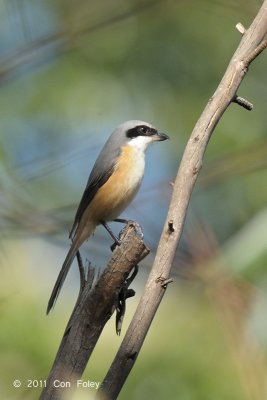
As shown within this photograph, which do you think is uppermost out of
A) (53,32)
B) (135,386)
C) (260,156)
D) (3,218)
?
(53,32)

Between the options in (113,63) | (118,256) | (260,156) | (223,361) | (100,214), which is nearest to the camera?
(118,256)

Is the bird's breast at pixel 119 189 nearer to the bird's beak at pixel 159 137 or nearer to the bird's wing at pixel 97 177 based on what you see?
the bird's wing at pixel 97 177

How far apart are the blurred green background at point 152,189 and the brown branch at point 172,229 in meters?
0.15

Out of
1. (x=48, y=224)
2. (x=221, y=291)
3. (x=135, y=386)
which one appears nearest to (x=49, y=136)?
(x=48, y=224)

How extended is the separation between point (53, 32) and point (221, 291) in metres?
2.12

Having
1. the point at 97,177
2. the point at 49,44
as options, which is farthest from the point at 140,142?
the point at 49,44

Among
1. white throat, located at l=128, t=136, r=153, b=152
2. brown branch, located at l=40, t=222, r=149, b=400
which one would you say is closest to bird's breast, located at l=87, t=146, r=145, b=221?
white throat, located at l=128, t=136, r=153, b=152

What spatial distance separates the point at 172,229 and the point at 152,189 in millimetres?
1623

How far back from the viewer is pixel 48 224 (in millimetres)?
3354

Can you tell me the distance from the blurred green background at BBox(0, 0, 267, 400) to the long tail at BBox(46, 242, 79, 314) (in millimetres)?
141

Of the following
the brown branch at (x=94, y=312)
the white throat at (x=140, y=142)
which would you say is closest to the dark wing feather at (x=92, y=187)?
the white throat at (x=140, y=142)

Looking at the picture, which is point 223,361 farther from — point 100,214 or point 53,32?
point 53,32

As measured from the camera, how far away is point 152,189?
3.97 metres

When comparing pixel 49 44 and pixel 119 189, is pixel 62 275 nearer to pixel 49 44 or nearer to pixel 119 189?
pixel 119 189
